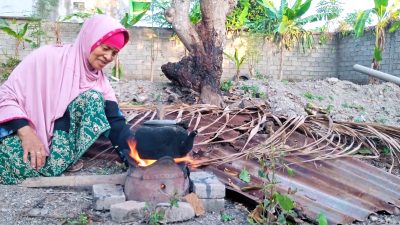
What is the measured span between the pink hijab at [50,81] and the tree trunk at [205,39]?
302cm

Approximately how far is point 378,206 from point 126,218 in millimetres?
1359

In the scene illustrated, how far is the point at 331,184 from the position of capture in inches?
102

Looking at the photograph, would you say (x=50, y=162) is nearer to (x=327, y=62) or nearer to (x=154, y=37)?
(x=154, y=37)

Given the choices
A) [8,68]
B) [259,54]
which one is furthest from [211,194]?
[259,54]

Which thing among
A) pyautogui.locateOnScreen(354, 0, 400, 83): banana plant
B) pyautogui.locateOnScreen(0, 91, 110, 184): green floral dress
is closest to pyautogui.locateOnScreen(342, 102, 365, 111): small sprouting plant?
pyautogui.locateOnScreen(354, 0, 400, 83): banana plant

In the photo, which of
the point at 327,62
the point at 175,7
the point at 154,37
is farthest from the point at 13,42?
the point at 327,62

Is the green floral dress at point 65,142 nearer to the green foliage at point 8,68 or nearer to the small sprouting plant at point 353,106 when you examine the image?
the small sprouting plant at point 353,106

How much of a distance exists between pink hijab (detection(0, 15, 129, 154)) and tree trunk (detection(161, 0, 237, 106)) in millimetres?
3022

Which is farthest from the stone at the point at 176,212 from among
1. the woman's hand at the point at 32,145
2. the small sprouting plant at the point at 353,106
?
the small sprouting plant at the point at 353,106

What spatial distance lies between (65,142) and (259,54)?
9.28 m

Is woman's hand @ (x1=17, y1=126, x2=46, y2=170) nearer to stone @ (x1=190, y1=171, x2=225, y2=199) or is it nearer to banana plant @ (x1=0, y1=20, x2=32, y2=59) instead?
stone @ (x1=190, y1=171, x2=225, y2=199)

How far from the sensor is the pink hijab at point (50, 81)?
99.7 inches

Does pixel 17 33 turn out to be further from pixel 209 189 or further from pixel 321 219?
pixel 321 219

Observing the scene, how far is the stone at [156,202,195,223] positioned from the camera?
2033 millimetres
